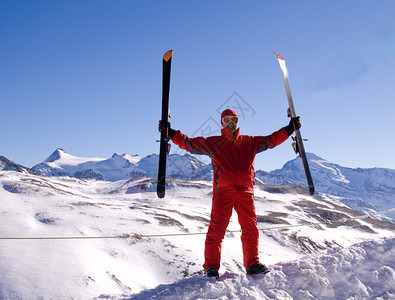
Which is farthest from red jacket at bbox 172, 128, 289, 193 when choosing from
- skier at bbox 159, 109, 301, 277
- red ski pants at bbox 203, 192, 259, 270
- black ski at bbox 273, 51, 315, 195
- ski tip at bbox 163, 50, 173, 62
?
ski tip at bbox 163, 50, 173, 62

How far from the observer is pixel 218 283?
432cm

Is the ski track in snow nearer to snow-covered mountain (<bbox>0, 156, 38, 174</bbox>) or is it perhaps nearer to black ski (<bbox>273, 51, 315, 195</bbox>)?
black ski (<bbox>273, 51, 315, 195</bbox>)

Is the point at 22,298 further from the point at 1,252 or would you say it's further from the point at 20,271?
the point at 1,252

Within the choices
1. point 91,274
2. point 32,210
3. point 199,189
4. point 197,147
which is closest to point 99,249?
point 91,274

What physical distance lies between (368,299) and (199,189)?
203 feet

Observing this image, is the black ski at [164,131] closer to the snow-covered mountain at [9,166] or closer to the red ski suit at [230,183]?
the red ski suit at [230,183]

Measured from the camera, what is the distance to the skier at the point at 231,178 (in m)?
5.29

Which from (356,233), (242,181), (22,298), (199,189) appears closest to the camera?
(242,181)

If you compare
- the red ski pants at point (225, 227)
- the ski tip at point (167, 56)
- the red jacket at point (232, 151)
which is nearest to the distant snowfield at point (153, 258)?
the red ski pants at point (225, 227)

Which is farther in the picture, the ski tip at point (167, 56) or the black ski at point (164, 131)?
the ski tip at point (167, 56)

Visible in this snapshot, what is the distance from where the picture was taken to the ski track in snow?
4117 millimetres

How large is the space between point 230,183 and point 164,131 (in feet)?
6.15

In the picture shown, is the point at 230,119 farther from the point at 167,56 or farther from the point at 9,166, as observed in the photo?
the point at 9,166

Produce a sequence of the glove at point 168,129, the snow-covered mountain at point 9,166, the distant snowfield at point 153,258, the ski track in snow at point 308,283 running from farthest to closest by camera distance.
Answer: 1. the snow-covered mountain at point 9,166
2. the glove at point 168,129
3. the distant snowfield at point 153,258
4. the ski track in snow at point 308,283
